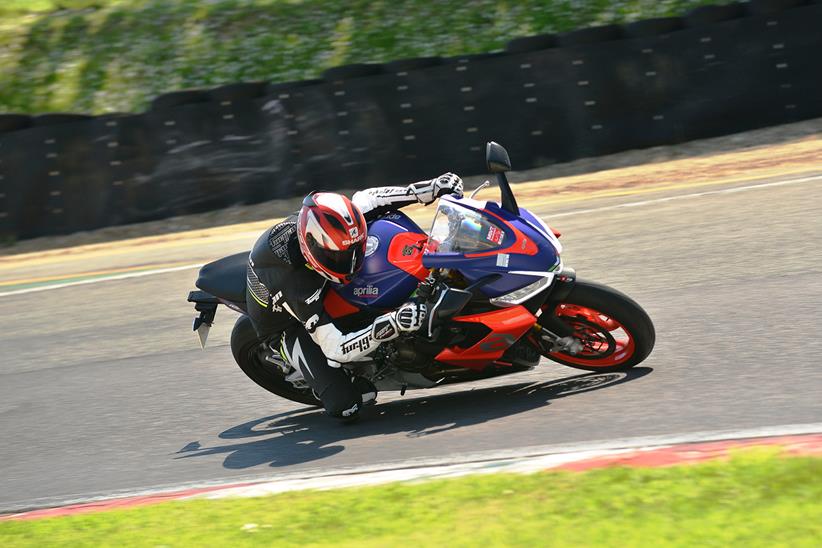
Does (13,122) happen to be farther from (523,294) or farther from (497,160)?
(523,294)

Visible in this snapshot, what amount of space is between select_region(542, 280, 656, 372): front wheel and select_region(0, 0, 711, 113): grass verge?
1289 cm

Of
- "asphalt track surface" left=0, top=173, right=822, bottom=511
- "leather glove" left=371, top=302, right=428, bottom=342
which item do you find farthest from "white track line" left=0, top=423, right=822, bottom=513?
"leather glove" left=371, top=302, right=428, bottom=342

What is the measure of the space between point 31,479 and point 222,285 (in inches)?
63.1

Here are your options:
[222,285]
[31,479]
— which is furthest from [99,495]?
[222,285]

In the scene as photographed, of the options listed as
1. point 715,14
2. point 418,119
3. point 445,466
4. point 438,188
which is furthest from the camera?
point 418,119

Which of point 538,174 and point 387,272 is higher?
point 387,272

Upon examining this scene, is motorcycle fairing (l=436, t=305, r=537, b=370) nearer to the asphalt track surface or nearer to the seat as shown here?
the asphalt track surface

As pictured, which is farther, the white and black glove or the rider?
the white and black glove

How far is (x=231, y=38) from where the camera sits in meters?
20.8

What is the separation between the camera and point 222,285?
649cm

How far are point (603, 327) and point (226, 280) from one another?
231 cm

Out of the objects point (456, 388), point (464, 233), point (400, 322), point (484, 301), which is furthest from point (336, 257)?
point (456, 388)

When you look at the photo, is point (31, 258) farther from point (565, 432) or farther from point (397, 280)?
point (565, 432)

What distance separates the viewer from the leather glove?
18.2ft
